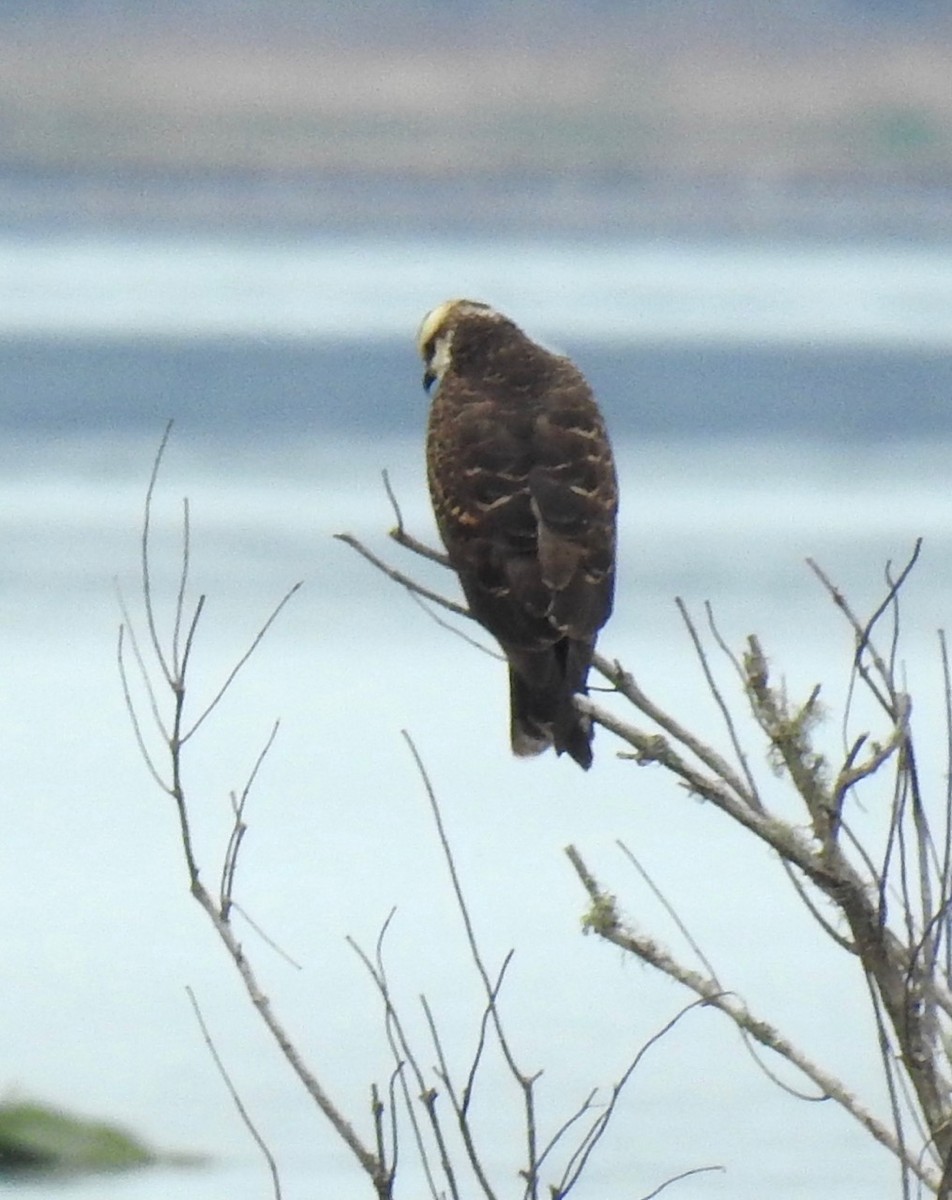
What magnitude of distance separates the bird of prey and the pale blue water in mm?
373

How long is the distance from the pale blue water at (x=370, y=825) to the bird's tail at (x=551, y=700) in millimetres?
1186

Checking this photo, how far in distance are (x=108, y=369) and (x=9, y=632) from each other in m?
18.7

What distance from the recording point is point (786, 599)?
51.9 feet

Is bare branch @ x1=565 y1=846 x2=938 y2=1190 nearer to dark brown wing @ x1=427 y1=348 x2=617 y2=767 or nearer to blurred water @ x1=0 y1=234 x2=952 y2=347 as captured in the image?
dark brown wing @ x1=427 y1=348 x2=617 y2=767

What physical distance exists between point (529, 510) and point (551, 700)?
449 millimetres

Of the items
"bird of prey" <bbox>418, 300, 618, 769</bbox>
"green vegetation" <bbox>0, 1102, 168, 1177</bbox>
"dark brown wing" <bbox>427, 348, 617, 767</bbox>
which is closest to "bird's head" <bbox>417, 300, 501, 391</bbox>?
"bird of prey" <bbox>418, 300, 618, 769</bbox>

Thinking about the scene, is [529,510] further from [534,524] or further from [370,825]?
[370,825]

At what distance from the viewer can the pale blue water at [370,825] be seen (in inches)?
321

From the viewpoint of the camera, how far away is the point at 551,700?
14.5ft

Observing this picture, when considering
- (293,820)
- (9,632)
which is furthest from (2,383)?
(293,820)

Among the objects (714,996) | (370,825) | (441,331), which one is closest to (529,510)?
(441,331)

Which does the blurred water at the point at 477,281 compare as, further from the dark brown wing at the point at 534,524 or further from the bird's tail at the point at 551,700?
the bird's tail at the point at 551,700

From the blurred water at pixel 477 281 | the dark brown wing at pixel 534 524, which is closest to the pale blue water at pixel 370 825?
the dark brown wing at pixel 534 524

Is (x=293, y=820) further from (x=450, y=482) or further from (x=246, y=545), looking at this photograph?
(x=246, y=545)
